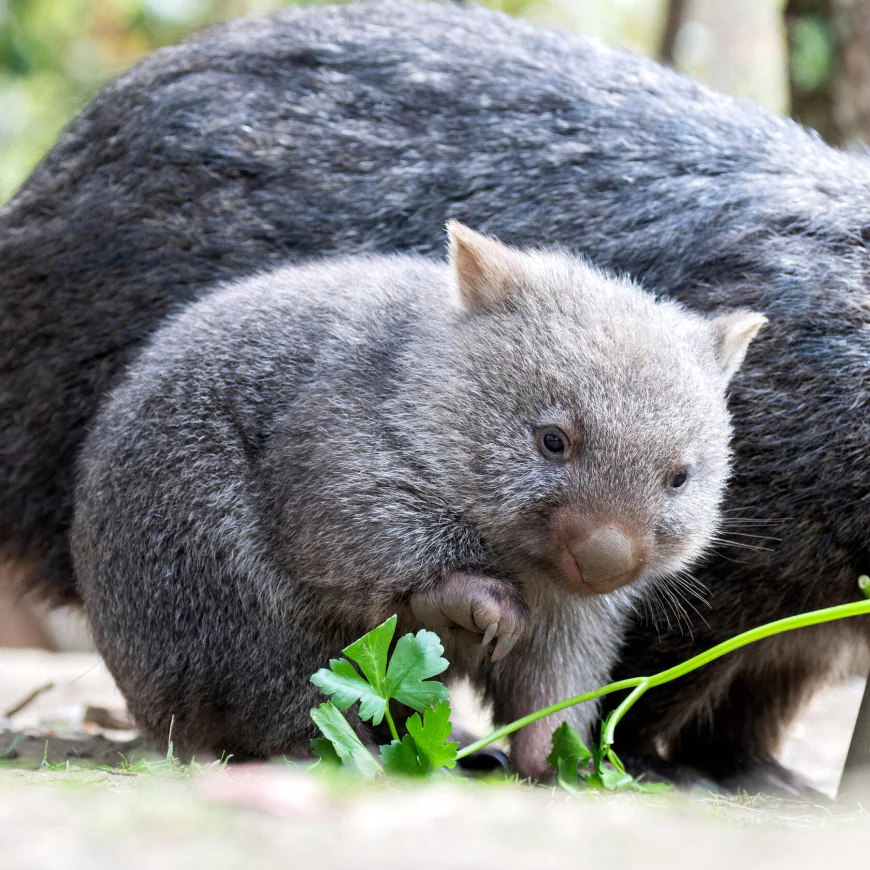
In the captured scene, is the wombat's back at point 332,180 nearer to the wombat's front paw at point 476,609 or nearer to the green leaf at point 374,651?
the wombat's front paw at point 476,609

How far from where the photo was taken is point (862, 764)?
194 inches

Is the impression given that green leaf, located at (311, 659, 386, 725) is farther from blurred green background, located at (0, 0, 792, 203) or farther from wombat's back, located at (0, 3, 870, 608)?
blurred green background, located at (0, 0, 792, 203)

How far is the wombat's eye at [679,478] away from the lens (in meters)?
3.97

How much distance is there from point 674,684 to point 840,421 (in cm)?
129

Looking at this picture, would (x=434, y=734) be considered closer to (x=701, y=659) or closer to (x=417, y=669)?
(x=417, y=669)

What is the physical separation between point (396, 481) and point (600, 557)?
0.75 m

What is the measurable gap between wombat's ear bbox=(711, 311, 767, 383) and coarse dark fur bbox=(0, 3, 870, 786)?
621 millimetres

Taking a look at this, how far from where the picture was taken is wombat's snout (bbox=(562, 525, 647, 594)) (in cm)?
373

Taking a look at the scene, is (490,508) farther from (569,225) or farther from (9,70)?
(9,70)

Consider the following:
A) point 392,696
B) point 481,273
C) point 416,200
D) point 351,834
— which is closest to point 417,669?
point 392,696

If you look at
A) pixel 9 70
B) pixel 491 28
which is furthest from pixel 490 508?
pixel 9 70

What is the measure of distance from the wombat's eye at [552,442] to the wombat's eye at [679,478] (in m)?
0.37

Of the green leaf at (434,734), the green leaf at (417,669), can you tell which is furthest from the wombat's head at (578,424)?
the green leaf at (434,734)

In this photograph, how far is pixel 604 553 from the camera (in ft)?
12.2
